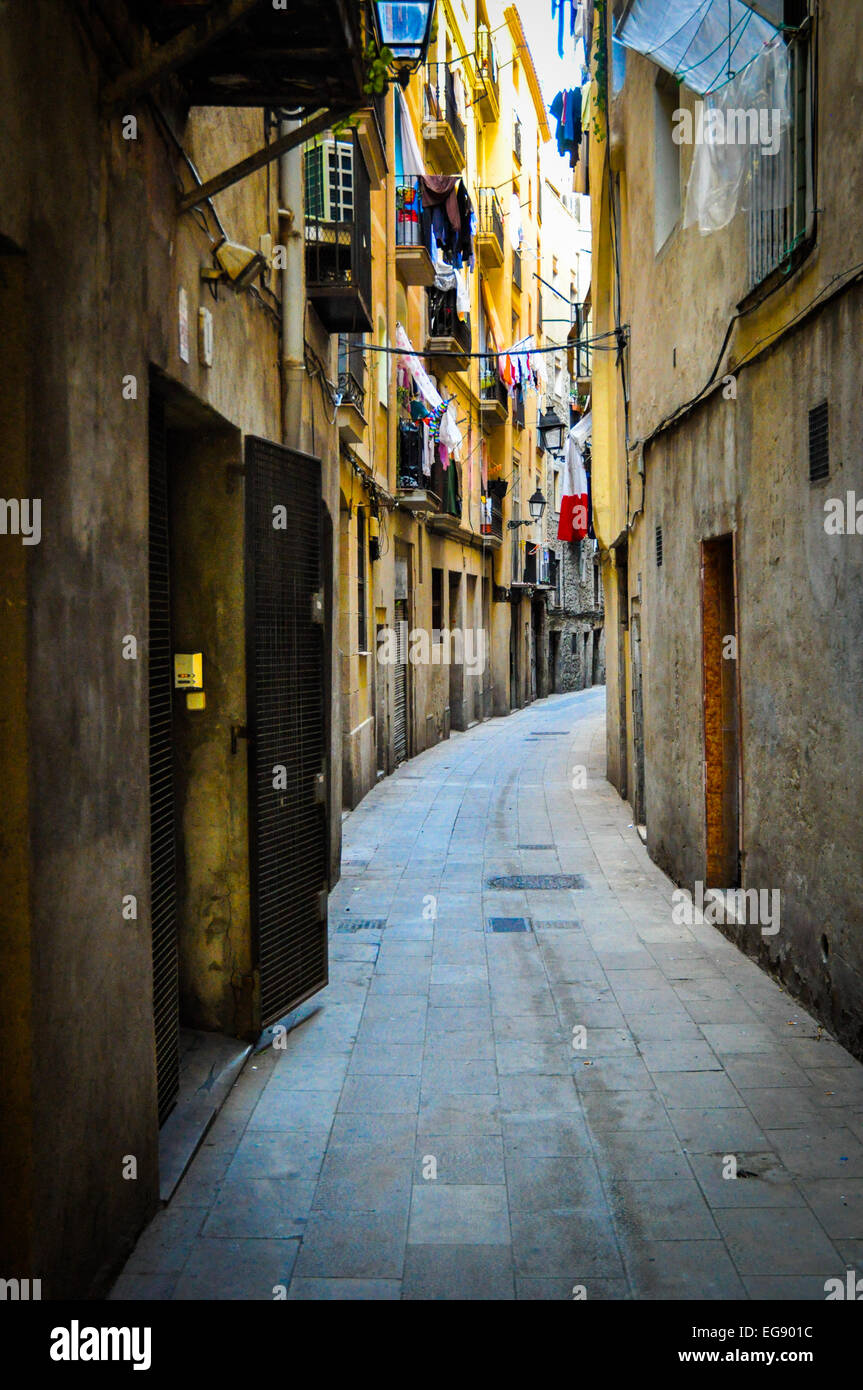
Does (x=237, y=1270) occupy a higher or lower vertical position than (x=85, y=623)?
lower

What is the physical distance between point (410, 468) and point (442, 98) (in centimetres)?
938

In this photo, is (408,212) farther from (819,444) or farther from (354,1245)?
(354,1245)

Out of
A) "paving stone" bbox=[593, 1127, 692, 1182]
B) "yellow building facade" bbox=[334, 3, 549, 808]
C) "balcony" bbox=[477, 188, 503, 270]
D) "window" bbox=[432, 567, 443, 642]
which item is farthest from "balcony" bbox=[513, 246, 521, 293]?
"paving stone" bbox=[593, 1127, 692, 1182]

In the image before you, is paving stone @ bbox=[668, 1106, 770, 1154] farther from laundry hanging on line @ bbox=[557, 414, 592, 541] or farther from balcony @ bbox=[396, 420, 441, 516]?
laundry hanging on line @ bbox=[557, 414, 592, 541]

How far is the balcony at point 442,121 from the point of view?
2289 centimetres

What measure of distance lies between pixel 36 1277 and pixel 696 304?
8412 millimetres

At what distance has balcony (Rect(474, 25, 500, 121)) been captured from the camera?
28825mm

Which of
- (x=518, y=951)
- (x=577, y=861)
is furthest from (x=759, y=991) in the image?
(x=577, y=861)

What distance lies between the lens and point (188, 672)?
632 cm

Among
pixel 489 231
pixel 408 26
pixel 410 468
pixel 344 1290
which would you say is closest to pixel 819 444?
pixel 408 26

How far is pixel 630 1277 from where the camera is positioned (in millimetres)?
4066

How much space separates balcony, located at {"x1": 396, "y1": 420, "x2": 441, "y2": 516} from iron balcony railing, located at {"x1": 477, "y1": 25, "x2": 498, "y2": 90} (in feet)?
41.6

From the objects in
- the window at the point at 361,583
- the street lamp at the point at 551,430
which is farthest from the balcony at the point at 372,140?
the street lamp at the point at 551,430

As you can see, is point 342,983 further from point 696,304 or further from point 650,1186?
point 696,304
